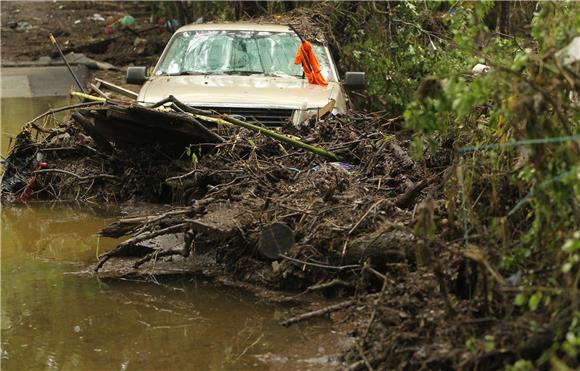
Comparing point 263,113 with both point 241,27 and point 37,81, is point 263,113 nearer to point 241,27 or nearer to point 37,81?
point 241,27

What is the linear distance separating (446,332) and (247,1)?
1264 cm

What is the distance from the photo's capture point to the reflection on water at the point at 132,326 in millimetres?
5879

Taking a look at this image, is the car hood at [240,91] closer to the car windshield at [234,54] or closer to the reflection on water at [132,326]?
the car windshield at [234,54]

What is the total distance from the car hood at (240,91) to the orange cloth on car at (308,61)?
103 mm

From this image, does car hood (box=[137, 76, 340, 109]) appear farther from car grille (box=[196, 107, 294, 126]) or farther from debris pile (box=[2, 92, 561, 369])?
debris pile (box=[2, 92, 561, 369])

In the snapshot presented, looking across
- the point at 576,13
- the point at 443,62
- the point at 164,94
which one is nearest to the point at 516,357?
the point at 576,13

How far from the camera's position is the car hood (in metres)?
9.39

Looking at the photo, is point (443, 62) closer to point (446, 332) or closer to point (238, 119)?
point (238, 119)

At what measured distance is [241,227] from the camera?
710 centimetres

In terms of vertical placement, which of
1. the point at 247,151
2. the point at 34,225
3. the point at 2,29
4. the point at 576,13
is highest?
the point at 576,13

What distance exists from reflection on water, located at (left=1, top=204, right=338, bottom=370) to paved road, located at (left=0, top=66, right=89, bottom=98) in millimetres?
10600

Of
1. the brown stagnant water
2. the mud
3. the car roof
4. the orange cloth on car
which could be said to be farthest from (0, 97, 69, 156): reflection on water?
the brown stagnant water

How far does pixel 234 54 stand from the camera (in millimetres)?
10656

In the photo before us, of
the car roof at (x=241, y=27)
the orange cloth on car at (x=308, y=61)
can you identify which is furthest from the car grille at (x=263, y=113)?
the car roof at (x=241, y=27)
